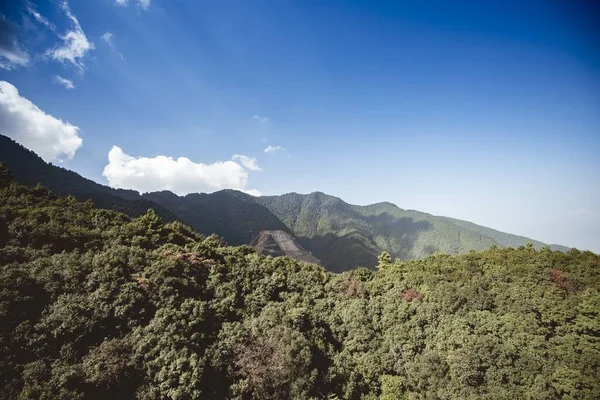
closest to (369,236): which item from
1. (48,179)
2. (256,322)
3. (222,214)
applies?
(222,214)

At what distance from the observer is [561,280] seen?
16328 millimetres

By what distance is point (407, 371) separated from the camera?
1577cm

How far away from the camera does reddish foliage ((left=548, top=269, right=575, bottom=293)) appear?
623 inches

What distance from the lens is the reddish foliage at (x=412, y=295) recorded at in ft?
61.7

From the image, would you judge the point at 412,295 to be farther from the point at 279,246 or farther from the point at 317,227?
the point at 317,227

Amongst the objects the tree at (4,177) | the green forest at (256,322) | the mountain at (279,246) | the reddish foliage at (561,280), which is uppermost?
the tree at (4,177)

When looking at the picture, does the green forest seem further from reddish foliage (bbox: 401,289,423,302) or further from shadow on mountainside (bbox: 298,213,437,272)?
shadow on mountainside (bbox: 298,213,437,272)

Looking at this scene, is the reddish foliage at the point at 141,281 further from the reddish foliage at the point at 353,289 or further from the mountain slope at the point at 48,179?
the mountain slope at the point at 48,179

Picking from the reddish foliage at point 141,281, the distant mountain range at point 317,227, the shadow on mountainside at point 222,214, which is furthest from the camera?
the shadow on mountainside at point 222,214

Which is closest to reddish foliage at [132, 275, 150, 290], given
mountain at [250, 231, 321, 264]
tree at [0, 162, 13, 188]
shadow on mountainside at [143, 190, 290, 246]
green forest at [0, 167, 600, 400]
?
green forest at [0, 167, 600, 400]

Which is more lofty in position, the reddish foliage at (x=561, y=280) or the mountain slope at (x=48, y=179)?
the mountain slope at (x=48, y=179)

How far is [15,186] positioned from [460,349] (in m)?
31.7

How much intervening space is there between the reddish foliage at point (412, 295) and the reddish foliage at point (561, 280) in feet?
24.5

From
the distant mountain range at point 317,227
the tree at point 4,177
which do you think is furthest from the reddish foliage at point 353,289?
the distant mountain range at point 317,227
